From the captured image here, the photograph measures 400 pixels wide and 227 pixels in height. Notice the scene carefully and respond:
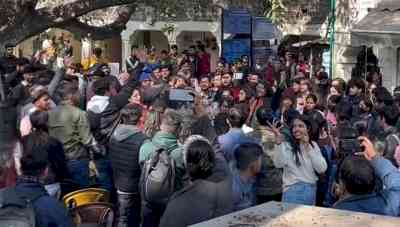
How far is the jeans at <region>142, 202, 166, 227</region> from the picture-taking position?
22.2 ft

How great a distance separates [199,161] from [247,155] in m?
0.92

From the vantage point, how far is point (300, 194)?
270 inches

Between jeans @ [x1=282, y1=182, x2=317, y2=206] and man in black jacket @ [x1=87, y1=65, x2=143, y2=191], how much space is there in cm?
203

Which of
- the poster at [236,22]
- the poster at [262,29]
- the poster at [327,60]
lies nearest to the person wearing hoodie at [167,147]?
the poster at [236,22]

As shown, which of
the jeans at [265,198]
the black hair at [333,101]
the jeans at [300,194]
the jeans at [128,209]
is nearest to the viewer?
the jeans at [300,194]

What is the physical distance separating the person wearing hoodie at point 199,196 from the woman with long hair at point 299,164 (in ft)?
6.00

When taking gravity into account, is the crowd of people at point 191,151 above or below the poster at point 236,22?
below

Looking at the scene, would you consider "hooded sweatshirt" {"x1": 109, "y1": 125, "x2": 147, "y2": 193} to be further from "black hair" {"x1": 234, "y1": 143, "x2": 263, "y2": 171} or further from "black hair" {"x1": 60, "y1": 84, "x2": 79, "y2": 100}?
"black hair" {"x1": 234, "y1": 143, "x2": 263, "y2": 171}

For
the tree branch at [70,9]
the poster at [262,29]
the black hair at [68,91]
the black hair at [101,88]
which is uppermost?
the tree branch at [70,9]

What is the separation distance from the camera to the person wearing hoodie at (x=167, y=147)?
6.55 meters

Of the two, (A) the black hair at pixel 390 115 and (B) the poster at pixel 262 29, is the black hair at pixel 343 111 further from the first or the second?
(B) the poster at pixel 262 29

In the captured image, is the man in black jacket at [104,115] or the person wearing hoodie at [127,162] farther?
the man in black jacket at [104,115]

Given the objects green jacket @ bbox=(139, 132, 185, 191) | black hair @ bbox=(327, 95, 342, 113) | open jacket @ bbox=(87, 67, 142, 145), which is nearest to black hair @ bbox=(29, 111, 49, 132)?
green jacket @ bbox=(139, 132, 185, 191)

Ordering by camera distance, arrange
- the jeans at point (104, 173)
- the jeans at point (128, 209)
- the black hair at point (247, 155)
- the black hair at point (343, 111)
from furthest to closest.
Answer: the black hair at point (343, 111) → the jeans at point (104, 173) → the jeans at point (128, 209) → the black hair at point (247, 155)
